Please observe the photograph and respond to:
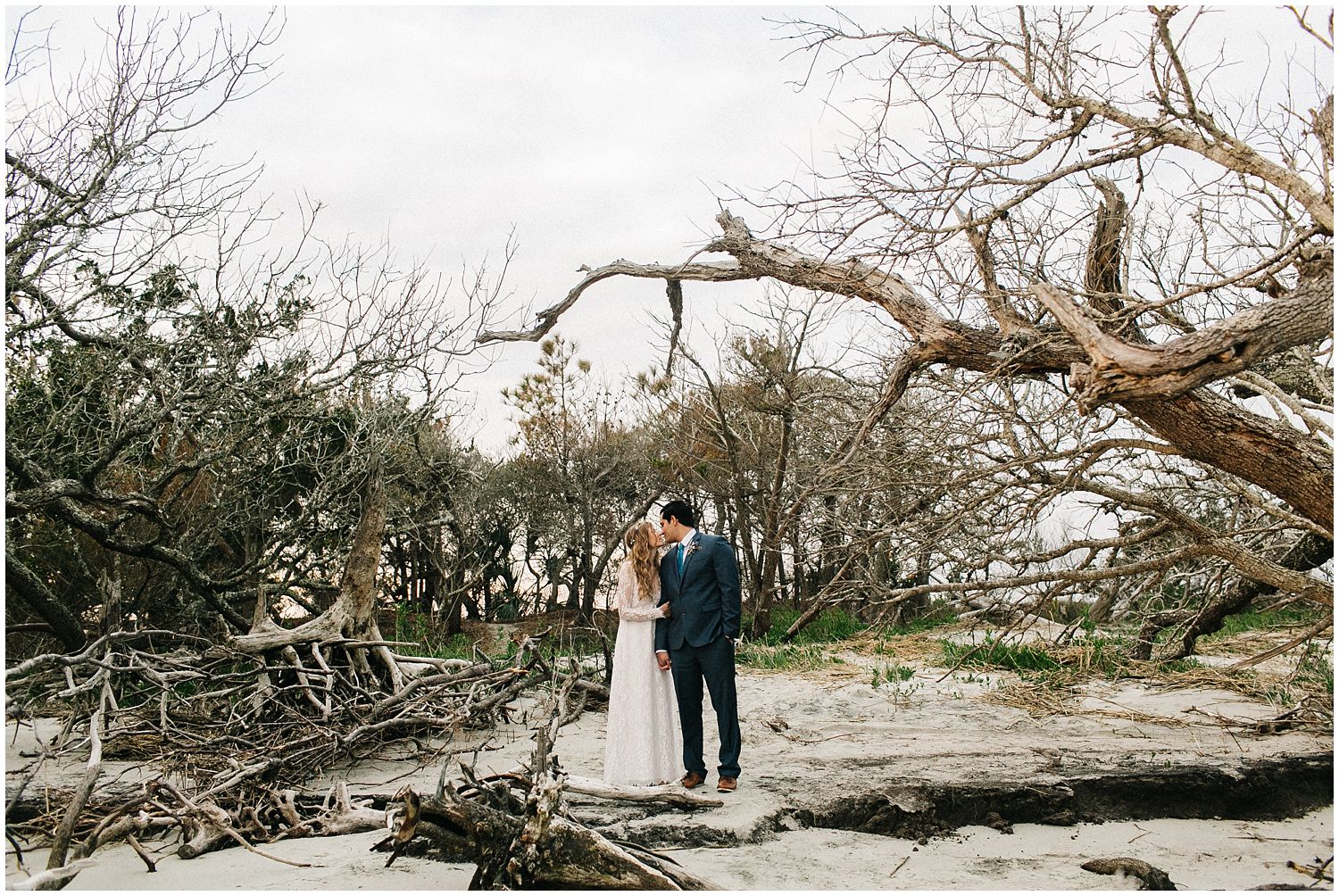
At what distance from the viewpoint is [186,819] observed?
205 inches

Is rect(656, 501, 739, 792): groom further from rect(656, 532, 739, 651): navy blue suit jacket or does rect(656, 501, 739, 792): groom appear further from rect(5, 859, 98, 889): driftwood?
rect(5, 859, 98, 889): driftwood

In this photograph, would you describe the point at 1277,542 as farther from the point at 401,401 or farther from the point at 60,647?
the point at 60,647

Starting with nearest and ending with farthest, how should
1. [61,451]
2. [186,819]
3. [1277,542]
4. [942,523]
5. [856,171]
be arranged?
[186,819] → [856,171] → [942,523] → [1277,542] → [61,451]

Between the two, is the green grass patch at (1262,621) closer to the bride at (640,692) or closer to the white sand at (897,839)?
the white sand at (897,839)

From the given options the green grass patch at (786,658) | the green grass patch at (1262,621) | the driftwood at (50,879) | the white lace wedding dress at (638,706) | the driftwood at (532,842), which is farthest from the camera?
the green grass patch at (1262,621)

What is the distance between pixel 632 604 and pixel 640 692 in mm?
603

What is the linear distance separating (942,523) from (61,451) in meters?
9.28

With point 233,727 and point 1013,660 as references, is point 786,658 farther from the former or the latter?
point 233,727

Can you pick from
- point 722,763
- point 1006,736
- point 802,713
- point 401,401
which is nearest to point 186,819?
point 722,763

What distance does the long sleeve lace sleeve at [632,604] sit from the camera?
664cm

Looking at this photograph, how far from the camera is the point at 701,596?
646 centimetres

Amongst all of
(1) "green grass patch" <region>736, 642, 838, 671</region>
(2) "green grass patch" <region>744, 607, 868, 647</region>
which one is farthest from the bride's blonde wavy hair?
(2) "green grass patch" <region>744, 607, 868, 647</region>

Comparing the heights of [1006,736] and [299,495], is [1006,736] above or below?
below

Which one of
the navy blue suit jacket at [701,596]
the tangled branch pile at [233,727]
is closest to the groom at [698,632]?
the navy blue suit jacket at [701,596]
